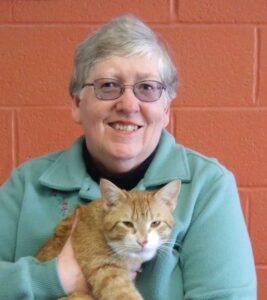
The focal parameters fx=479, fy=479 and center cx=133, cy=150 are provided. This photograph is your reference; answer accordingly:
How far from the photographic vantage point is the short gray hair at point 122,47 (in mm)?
1169

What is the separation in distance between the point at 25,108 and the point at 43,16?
0.32 m

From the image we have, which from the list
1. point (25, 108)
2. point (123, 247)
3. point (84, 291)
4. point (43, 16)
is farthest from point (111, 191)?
point (43, 16)

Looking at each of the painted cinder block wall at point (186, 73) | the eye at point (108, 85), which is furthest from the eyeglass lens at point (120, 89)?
the painted cinder block wall at point (186, 73)

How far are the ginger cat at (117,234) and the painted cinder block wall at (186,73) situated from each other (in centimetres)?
55

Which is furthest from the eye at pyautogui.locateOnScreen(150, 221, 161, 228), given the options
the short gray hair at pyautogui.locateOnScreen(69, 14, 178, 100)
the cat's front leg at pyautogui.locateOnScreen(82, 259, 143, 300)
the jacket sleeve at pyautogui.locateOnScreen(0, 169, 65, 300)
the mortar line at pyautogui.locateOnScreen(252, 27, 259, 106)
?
the mortar line at pyautogui.locateOnScreen(252, 27, 259, 106)

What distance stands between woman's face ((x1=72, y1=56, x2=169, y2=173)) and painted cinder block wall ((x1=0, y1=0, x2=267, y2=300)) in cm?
40

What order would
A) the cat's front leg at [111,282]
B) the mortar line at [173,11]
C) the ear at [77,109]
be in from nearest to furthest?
the cat's front leg at [111,282]
the ear at [77,109]
the mortar line at [173,11]

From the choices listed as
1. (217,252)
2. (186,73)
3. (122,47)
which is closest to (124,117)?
(122,47)

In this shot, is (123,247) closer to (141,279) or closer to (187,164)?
(141,279)

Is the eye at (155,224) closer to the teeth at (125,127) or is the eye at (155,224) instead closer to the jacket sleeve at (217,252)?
the jacket sleeve at (217,252)

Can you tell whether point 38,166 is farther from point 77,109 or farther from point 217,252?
point 217,252

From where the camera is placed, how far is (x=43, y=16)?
63.4 inches

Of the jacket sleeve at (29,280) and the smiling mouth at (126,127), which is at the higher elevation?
the smiling mouth at (126,127)

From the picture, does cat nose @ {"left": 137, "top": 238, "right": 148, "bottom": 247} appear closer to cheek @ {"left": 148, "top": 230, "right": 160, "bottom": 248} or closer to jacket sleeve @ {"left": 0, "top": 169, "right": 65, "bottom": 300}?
cheek @ {"left": 148, "top": 230, "right": 160, "bottom": 248}
